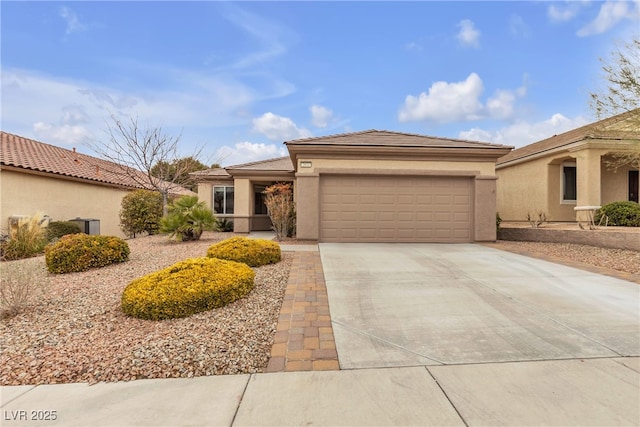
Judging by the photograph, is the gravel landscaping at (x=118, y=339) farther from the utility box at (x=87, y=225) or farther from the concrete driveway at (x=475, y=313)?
the utility box at (x=87, y=225)

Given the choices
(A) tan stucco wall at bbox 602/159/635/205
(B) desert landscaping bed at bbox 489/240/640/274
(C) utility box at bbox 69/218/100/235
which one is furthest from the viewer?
(A) tan stucco wall at bbox 602/159/635/205

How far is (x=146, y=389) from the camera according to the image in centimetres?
277

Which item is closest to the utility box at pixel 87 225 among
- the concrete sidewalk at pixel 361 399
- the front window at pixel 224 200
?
the front window at pixel 224 200

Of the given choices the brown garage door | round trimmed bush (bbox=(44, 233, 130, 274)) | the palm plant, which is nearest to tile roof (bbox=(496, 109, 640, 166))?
the brown garage door

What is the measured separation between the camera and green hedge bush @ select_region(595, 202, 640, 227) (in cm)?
1099

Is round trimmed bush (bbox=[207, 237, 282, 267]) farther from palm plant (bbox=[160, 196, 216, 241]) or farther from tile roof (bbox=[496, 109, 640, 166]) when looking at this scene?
tile roof (bbox=[496, 109, 640, 166])

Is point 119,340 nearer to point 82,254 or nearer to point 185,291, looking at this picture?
point 185,291

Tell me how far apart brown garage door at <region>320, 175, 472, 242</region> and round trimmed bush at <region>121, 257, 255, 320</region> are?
6.62 meters

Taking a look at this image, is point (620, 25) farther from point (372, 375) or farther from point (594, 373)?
point (372, 375)

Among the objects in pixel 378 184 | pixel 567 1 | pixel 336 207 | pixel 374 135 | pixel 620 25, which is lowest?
pixel 336 207

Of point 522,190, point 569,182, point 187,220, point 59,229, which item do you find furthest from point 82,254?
point 569,182

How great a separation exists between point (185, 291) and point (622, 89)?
11827 mm

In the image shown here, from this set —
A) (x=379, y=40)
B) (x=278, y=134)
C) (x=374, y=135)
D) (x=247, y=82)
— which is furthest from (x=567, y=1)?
(x=278, y=134)

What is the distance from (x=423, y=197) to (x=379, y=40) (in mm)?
6085
